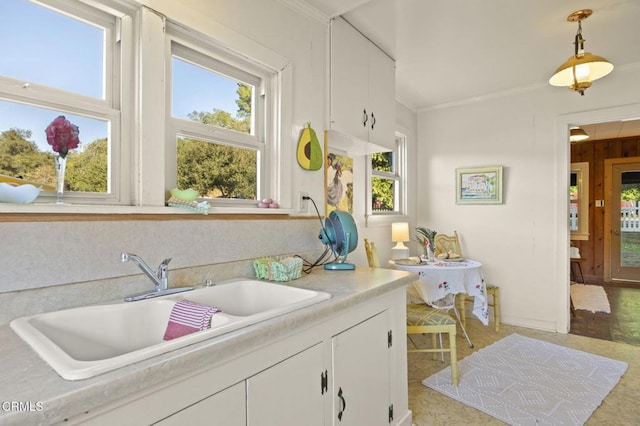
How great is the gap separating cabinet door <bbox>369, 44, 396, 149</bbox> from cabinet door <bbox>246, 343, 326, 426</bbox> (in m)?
1.84

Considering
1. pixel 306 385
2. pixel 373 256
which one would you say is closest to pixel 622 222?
pixel 373 256

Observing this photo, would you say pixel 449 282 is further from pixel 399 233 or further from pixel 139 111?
pixel 139 111

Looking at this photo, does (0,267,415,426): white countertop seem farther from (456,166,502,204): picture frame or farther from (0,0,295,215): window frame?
(456,166,502,204): picture frame

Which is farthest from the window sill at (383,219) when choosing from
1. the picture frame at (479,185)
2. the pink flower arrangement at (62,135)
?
the pink flower arrangement at (62,135)

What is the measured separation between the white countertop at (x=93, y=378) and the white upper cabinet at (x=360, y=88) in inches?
63.3

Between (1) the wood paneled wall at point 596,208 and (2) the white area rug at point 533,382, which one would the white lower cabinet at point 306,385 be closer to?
(2) the white area rug at point 533,382

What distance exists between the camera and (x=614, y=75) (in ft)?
10.5

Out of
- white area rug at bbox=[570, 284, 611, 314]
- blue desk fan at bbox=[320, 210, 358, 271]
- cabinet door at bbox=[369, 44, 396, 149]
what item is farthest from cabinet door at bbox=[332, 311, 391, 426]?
white area rug at bbox=[570, 284, 611, 314]

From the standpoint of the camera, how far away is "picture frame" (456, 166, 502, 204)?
380cm

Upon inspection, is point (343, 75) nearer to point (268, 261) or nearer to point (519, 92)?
point (268, 261)

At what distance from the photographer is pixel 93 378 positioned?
0.65 m

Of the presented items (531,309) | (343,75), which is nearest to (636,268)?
(531,309)

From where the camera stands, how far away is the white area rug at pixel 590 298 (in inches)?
170

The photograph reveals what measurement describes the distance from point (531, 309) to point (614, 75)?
7.95ft
